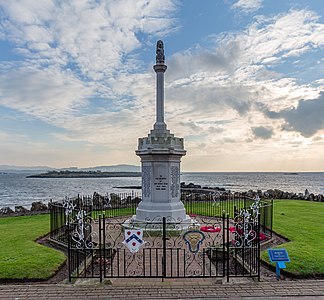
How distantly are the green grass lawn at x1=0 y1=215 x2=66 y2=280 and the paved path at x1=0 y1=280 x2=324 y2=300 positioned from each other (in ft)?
2.07

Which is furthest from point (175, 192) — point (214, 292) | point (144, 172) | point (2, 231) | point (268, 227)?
point (2, 231)

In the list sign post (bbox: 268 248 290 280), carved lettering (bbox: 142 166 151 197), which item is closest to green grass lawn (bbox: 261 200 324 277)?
sign post (bbox: 268 248 290 280)

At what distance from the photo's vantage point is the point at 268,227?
13469 mm

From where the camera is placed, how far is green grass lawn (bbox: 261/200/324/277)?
820 cm

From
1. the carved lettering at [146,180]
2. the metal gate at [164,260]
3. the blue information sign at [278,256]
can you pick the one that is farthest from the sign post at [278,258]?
the carved lettering at [146,180]

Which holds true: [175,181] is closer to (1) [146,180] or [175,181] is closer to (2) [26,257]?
(1) [146,180]

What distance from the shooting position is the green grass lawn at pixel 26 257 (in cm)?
789

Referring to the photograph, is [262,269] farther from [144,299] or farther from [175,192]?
[175,192]

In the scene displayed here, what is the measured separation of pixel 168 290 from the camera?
22.9ft

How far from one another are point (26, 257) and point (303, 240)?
29.5ft

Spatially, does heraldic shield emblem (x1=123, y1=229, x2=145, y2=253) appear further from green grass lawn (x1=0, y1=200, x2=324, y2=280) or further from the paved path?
green grass lawn (x1=0, y1=200, x2=324, y2=280)

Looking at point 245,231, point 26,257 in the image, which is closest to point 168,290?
point 245,231

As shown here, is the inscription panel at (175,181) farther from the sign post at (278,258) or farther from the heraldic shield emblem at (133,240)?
the sign post at (278,258)

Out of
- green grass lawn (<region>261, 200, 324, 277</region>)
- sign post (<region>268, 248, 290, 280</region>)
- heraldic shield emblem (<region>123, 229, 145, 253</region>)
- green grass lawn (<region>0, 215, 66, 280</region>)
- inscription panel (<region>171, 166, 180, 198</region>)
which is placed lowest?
green grass lawn (<region>0, 215, 66, 280</region>)
